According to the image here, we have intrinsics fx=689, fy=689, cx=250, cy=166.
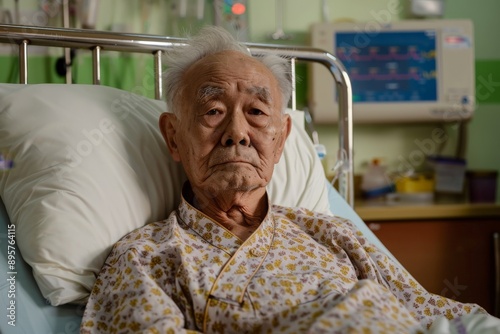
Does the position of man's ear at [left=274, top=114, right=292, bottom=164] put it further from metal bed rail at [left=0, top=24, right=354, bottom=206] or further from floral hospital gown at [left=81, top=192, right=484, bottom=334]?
metal bed rail at [left=0, top=24, right=354, bottom=206]

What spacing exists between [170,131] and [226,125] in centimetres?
17

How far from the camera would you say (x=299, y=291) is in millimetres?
1343

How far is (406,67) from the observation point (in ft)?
11.1

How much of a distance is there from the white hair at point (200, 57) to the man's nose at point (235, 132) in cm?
17

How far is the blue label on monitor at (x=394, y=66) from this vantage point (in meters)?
3.35

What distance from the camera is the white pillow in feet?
4.49

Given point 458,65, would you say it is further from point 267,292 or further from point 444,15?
point 267,292

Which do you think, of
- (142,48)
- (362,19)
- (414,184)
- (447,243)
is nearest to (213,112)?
(142,48)

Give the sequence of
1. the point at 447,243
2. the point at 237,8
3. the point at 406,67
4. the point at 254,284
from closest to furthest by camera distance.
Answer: the point at 254,284 → the point at 447,243 → the point at 237,8 → the point at 406,67

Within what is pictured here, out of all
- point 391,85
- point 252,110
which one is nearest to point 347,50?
point 391,85

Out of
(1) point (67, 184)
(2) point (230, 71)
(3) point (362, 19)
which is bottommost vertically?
(1) point (67, 184)

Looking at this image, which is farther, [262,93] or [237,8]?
[237,8]

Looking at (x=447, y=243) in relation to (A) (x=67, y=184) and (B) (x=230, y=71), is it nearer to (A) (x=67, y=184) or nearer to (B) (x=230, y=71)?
(B) (x=230, y=71)

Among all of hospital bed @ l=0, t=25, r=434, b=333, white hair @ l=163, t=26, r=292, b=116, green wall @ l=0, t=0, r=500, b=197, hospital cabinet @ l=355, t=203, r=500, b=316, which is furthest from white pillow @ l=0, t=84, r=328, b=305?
green wall @ l=0, t=0, r=500, b=197
